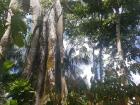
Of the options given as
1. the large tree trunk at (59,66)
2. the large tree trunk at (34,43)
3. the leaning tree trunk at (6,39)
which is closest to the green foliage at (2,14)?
the leaning tree trunk at (6,39)

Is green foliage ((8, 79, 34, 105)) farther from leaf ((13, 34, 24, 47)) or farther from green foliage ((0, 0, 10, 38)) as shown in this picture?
green foliage ((0, 0, 10, 38))

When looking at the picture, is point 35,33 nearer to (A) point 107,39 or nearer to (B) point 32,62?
(B) point 32,62

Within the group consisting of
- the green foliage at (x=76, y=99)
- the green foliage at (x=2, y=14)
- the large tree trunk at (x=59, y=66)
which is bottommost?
the green foliage at (x=76, y=99)

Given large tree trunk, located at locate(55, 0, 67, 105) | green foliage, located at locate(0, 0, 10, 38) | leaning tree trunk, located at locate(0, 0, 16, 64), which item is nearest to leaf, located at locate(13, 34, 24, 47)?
leaning tree trunk, located at locate(0, 0, 16, 64)

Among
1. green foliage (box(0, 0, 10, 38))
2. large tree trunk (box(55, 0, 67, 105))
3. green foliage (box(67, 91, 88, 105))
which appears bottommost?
green foliage (box(67, 91, 88, 105))

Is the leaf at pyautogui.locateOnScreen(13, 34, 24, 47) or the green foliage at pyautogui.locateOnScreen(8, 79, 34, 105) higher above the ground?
the leaf at pyautogui.locateOnScreen(13, 34, 24, 47)

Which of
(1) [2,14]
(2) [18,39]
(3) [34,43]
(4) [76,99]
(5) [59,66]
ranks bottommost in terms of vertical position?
(4) [76,99]

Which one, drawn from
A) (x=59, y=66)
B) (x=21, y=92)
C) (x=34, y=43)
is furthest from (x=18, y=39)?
(x=21, y=92)

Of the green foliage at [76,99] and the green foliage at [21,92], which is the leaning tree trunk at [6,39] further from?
the green foliage at [76,99]

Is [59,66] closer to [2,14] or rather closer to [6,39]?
[6,39]

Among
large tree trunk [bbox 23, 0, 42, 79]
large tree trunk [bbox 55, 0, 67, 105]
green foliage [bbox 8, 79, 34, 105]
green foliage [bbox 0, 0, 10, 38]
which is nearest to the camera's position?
green foliage [bbox 8, 79, 34, 105]

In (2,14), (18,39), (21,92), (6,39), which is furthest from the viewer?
(2,14)

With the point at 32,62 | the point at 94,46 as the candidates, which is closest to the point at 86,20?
the point at 94,46

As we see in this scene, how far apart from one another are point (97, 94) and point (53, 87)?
4.11 ft
